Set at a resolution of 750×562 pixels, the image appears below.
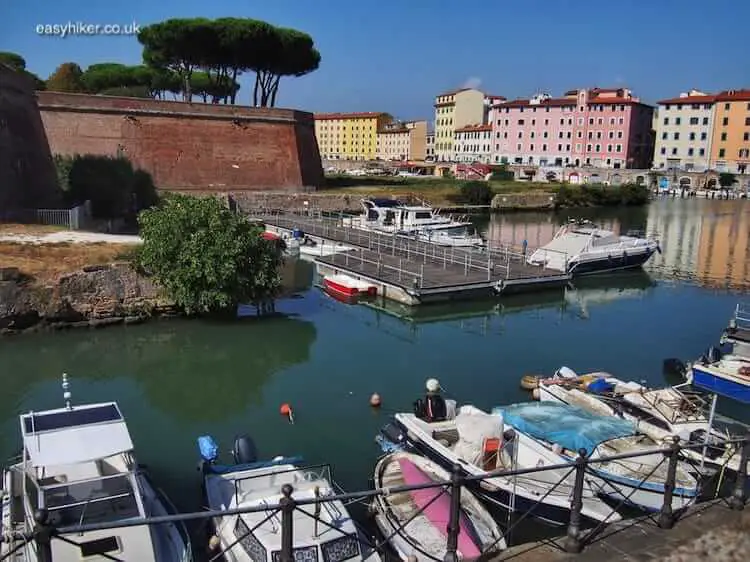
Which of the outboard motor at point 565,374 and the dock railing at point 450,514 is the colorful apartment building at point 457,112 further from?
the dock railing at point 450,514

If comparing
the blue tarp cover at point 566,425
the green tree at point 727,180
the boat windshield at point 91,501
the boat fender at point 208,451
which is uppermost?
the green tree at point 727,180

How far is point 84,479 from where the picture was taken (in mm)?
8008

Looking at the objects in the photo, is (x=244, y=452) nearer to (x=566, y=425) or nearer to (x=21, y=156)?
(x=566, y=425)

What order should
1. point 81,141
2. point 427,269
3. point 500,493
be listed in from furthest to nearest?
point 81,141
point 427,269
point 500,493

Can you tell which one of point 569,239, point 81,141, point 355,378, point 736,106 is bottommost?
point 355,378

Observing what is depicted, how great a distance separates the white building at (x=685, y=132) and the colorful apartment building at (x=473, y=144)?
24.6 metres

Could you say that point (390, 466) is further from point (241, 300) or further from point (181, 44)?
point (181, 44)

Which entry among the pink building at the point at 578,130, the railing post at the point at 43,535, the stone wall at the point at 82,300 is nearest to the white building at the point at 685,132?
the pink building at the point at 578,130

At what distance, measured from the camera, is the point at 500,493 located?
9898 millimetres

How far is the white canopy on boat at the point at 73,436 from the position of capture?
316 inches

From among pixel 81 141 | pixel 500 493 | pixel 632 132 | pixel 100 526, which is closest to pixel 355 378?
pixel 500 493

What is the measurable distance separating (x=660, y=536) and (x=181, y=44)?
56.9 metres

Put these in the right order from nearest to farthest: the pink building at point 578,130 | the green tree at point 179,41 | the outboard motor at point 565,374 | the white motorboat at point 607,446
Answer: the white motorboat at point 607,446 → the outboard motor at point 565,374 → the green tree at point 179,41 → the pink building at point 578,130

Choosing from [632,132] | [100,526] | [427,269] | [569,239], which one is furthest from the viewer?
[632,132]
